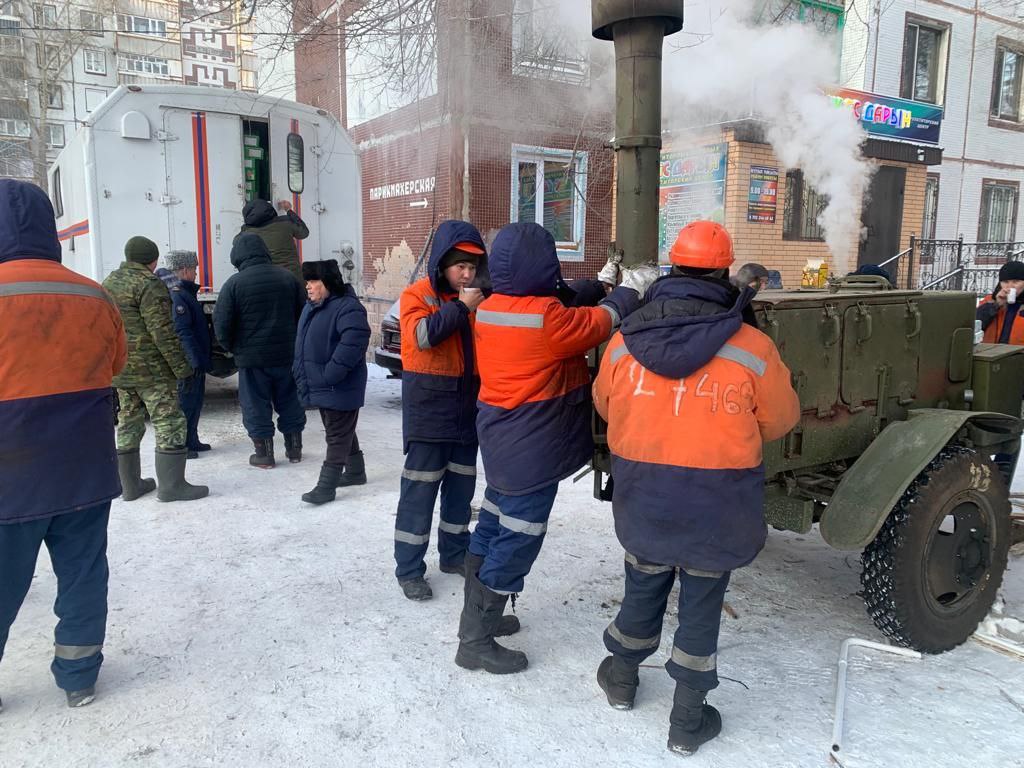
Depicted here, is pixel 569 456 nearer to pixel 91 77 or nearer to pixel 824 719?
pixel 824 719

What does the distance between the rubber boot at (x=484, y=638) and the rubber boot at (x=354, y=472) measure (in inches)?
105

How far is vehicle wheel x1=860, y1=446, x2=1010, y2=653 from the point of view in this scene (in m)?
3.01

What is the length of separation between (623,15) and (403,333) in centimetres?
173

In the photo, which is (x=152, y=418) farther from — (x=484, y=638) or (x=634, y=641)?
(x=634, y=641)

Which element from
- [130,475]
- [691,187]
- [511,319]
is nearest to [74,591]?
[511,319]

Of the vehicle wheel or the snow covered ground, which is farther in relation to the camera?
the vehicle wheel

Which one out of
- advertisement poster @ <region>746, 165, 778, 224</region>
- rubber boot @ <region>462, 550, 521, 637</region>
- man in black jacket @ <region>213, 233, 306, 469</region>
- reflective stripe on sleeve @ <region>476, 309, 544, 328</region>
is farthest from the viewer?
advertisement poster @ <region>746, 165, 778, 224</region>

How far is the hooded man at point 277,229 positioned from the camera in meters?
6.99

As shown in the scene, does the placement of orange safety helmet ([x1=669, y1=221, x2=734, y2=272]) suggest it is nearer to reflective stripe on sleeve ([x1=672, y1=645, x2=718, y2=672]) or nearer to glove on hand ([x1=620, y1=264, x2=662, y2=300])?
glove on hand ([x1=620, y1=264, x2=662, y2=300])

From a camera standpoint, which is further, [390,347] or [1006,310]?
[390,347]

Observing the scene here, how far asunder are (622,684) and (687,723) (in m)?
0.30

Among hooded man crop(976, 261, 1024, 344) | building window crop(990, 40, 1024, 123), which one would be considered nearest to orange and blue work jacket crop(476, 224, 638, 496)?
hooded man crop(976, 261, 1024, 344)

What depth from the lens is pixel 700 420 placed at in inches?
93.7

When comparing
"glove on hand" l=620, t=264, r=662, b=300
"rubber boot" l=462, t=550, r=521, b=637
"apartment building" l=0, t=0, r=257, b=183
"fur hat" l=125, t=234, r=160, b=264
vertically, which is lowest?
"rubber boot" l=462, t=550, r=521, b=637
